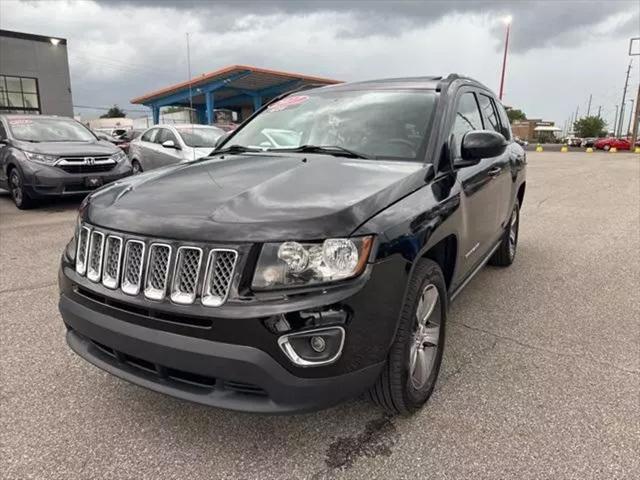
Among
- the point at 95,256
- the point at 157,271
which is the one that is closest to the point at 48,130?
the point at 95,256

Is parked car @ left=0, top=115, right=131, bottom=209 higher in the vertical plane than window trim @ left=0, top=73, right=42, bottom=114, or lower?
lower

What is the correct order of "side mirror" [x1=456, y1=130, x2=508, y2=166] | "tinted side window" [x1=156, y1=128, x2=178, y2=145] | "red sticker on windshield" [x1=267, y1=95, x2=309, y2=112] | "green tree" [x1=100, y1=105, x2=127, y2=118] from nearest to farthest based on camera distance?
"side mirror" [x1=456, y1=130, x2=508, y2=166] < "red sticker on windshield" [x1=267, y1=95, x2=309, y2=112] < "tinted side window" [x1=156, y1=128, x2=178, y2=145] < "green tree" [x1=100, y1=105, x2=127, y2=118]

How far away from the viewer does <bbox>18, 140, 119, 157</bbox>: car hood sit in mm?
8073

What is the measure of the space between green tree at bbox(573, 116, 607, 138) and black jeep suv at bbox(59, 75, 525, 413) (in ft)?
334

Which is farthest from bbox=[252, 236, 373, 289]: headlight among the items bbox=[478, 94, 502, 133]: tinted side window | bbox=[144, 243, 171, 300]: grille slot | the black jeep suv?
bbox=[478, 94, 502, 133]: tinted side window

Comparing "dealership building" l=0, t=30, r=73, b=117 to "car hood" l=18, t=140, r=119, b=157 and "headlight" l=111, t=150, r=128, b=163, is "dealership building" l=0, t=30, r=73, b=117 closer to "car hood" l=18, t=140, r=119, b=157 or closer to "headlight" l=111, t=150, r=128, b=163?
"car hood" l=18, t=140, r=119, b=157

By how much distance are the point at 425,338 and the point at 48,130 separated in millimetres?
8733

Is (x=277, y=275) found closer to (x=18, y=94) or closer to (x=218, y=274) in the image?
(x=218, y=274)

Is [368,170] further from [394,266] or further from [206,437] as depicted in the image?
[206,437]

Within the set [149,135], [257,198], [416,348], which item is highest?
[257,198]

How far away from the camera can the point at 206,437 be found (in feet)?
7.77

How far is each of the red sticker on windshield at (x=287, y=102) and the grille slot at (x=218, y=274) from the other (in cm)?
218

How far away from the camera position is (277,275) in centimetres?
192

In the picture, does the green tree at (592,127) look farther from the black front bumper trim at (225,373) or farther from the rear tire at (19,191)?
the black front bumper trim at (225,373)
